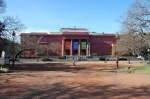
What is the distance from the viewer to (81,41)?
137m

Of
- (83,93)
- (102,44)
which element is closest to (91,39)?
(102,44)

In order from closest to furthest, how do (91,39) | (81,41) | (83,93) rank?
1. (83,93)
2. (81,41)
3. (91,39)

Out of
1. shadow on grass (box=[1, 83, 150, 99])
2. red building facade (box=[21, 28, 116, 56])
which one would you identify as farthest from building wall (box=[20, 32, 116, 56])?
shadow on grass (box=[1, 83, 150, 99])

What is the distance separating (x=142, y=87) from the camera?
1850cm

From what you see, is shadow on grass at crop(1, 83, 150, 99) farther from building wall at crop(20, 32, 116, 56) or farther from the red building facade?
building wall at crop(20, 32, 116, 56)

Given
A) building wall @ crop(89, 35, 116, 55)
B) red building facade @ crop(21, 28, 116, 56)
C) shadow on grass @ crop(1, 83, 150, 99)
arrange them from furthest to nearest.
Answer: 1. building wall @ crop(89, 35, 116, 55)
2. red building facade @ crop(21, 28, 116, 56)
3. shadow on grass @ crop(1, 83, 150, 99)

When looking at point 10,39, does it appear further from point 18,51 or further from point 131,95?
point 131,95

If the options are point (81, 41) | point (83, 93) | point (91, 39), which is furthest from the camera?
point (91, 39)

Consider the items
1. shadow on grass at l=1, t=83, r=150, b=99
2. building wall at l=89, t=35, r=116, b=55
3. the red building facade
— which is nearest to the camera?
shadow on grass at l=1, t=83, r=150, b=99

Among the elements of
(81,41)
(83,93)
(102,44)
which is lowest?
(83,93)

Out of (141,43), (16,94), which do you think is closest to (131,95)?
(16,94)

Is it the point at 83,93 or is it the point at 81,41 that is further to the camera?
the point at 81,41

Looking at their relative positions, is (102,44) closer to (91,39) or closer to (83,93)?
(91,39)

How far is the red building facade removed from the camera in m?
135
